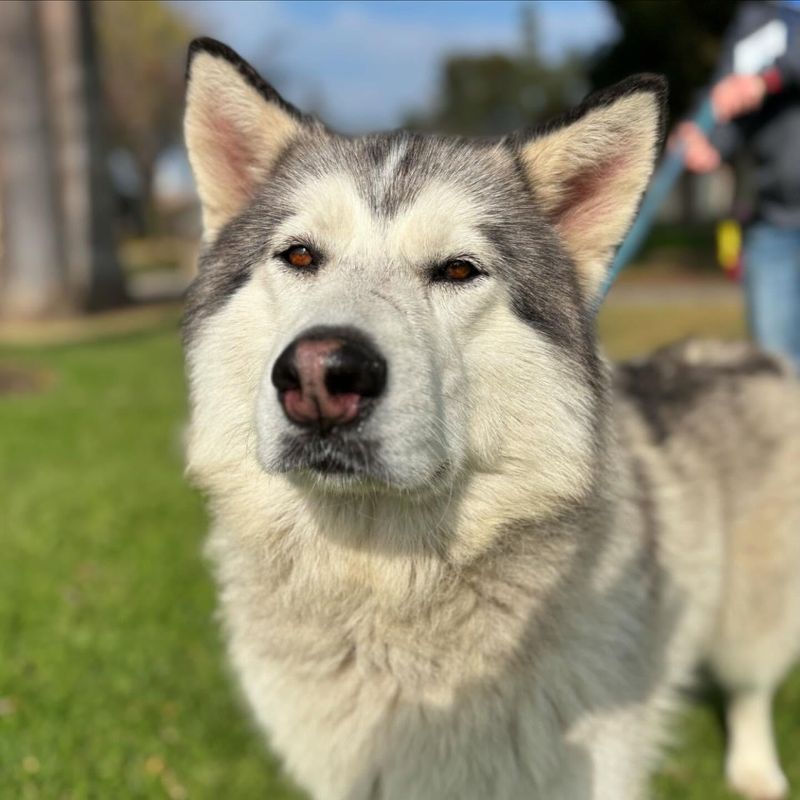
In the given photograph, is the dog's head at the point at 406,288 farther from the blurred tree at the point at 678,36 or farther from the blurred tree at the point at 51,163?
the blurred tree at the point at 678,36

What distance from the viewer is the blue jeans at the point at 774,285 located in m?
4.47

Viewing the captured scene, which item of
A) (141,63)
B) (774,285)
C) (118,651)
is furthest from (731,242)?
(141,63)

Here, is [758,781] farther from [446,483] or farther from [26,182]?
[26,182]

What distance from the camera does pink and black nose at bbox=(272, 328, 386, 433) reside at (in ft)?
6.49

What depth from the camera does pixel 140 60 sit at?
3994 centimetres

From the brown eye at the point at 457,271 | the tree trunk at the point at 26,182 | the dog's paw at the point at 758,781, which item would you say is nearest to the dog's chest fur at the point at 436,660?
the brown eye at the point at 457,271

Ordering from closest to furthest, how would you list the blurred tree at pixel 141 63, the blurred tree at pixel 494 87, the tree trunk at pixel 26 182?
the tree trunk at pixel 26 182 < the blurred tree at pixel 141 63 < the blurred tree at pixel 494 87

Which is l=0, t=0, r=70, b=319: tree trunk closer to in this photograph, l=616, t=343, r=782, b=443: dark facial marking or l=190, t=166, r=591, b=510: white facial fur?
l=616, t=343, r=782, b=443: dark facial marking

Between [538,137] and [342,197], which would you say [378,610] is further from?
[538,137]

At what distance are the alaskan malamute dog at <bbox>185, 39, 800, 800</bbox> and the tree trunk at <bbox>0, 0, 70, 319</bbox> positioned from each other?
40.8 feet

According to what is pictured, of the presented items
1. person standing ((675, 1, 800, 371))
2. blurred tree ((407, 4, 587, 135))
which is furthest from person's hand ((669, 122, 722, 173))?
blurred tree ((407, 4, 587, 135))

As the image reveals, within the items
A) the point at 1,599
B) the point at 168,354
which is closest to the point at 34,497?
the point at 1,599

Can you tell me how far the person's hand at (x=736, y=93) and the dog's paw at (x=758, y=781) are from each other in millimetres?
3097

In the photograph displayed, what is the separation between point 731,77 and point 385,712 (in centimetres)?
348
